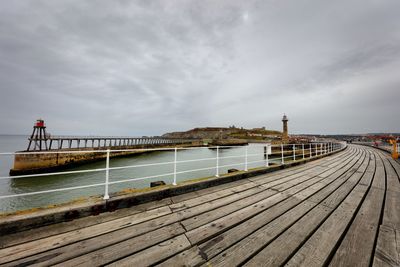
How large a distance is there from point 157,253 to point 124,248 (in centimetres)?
35

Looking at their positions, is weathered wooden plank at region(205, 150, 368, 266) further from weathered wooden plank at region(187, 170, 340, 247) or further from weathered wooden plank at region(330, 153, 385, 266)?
weathered wooden plank at region(330, 153, 385, 266)

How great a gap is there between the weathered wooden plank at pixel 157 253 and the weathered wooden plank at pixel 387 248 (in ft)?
5.67

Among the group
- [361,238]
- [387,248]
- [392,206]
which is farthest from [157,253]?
[392,206]

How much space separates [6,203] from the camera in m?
9.04

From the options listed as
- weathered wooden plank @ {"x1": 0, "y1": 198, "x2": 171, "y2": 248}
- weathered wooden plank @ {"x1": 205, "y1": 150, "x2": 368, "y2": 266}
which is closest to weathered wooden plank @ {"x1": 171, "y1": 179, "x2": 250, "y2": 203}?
weathered wooden plank @ {"x1": 0, "y1": 198, "x2": 171, "y2": 248}

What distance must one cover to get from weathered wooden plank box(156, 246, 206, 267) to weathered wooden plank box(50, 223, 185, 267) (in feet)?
0.99

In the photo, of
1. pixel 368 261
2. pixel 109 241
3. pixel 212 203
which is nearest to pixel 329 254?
pixel 368 261

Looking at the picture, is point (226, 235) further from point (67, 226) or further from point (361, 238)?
point (67, 226)

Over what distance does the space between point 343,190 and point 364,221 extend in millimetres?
1460

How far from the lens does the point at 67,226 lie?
76.4 inches

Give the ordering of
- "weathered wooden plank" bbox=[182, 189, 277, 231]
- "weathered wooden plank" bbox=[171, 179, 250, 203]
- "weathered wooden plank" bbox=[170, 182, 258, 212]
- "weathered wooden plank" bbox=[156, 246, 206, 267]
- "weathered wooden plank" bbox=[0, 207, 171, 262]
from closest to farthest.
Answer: "weathered wooden plank" bbox=[156, 246, 206, 267], "weathered wooden plank" bbox=[0, 207, 171, 262], "weathered wooden plank" bbox=[182, 189, 277, 231], "weathered wooden plank" bbox=[170, 182, 258, 212], "weathered wooden plank" bbox=[171, 179, 250, 203]

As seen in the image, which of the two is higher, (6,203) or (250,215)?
(250,215)

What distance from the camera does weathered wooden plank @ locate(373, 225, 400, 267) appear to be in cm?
142

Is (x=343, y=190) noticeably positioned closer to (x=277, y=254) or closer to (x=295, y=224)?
(x=295, y=224)
